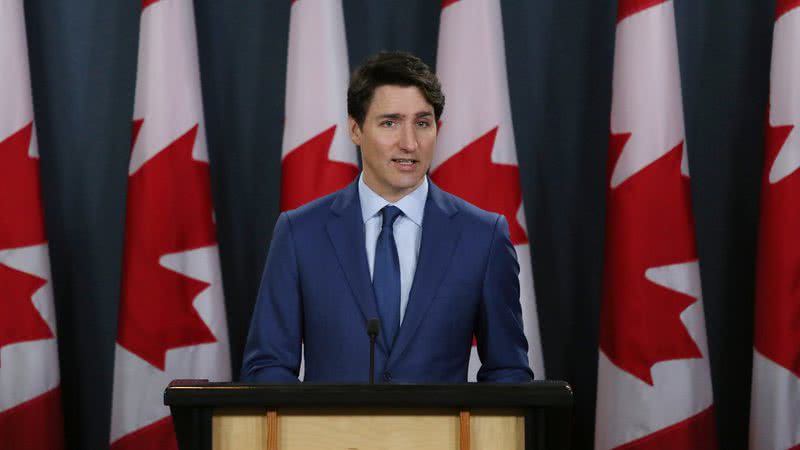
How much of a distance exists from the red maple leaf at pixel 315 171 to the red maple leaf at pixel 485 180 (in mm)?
318

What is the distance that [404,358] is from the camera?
1778mm

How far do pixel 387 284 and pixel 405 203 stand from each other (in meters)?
0.17

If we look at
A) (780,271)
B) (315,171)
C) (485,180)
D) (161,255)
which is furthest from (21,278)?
(780,271)

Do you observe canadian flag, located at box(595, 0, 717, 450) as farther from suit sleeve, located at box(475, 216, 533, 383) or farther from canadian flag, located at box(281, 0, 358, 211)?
suit sleeve, located at box(475, 216, 533, 383)

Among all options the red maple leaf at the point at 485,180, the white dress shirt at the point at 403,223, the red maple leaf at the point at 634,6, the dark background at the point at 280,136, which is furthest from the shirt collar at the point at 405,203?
the dark background at the point at 280,136

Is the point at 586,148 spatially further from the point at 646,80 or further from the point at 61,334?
the point at 61,334

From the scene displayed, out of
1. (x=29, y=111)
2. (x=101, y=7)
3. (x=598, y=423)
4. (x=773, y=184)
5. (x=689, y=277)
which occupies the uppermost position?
(x=101, y=7)

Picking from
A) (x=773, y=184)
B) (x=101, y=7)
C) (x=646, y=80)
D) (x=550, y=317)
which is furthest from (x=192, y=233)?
(x=773, y=184)

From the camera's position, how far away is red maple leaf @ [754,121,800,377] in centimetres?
299

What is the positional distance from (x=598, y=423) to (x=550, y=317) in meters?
0.49

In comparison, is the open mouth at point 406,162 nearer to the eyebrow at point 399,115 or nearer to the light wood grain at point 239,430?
the eyebrow at point 399,115

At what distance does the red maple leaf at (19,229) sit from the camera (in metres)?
3.16

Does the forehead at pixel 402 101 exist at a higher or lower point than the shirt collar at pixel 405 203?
higher

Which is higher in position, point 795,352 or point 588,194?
point 588,194
